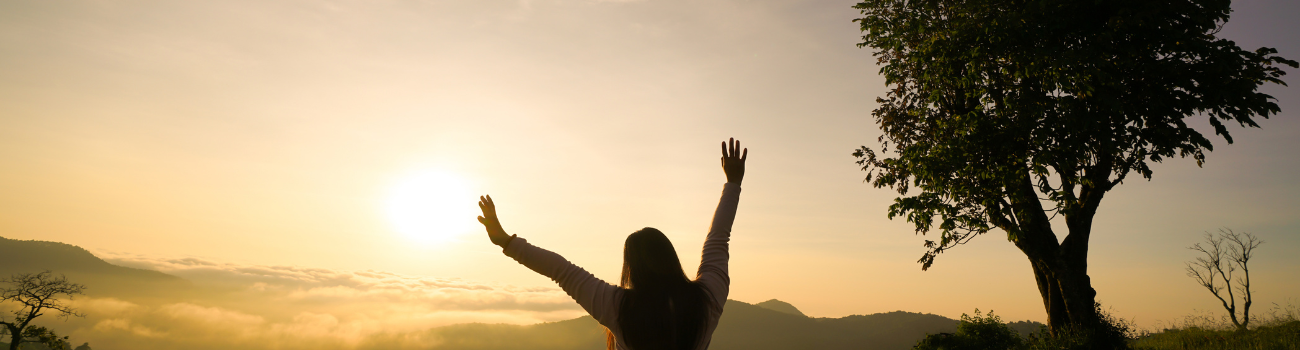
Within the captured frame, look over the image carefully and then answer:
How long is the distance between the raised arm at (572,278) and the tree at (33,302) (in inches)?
1906

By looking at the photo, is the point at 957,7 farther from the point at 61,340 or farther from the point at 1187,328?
the point at 61,340

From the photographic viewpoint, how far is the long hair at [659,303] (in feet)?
8.29

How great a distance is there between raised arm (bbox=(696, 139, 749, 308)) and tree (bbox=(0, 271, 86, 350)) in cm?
4863

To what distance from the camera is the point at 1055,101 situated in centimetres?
1625

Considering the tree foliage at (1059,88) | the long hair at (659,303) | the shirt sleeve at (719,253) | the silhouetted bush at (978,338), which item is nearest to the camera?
the long hair at (659,303)

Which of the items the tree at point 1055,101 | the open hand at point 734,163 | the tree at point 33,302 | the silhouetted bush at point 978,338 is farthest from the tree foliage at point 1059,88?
the tree at point 33,302

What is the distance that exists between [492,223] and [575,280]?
525mm

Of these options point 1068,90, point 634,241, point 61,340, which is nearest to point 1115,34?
point 1068,90

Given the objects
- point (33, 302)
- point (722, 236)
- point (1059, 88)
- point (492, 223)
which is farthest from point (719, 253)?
point (33, 302)

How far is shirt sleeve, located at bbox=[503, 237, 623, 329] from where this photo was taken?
258 centimetres

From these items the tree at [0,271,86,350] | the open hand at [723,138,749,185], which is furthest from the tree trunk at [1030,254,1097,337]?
the tree at [0,271,86,350]

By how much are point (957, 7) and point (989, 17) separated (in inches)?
87.5

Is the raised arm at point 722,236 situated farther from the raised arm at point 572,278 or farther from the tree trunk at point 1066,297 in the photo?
the tree trunk at point 1066,297

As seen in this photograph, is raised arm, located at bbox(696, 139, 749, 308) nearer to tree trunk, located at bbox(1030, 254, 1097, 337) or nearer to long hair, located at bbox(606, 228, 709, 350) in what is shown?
long hair, located at bbox(606, 228, 709, 350)
